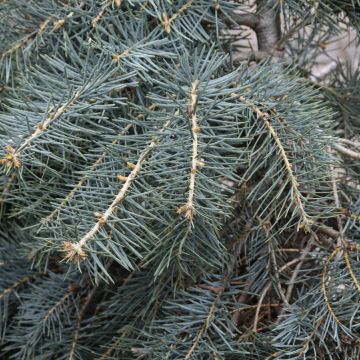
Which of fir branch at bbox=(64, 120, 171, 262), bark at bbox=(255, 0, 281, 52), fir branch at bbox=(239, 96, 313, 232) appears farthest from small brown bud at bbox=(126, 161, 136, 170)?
bark at bbox=(255, 0, 281, 52)

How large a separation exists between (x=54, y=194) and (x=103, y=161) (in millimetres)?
73

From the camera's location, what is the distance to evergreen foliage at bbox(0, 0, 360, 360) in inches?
22.4

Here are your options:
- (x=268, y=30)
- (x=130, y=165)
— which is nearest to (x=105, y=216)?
(x=130, y=165)

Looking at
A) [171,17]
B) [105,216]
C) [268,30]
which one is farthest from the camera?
[268,30]

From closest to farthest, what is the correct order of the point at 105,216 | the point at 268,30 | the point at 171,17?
the point at 105,216 < the point at 171,17 < the point at 268,30

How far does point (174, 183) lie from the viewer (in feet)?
1.78

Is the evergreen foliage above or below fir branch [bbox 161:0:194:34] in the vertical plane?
below

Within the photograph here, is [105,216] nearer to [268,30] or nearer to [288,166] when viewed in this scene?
[288,166]

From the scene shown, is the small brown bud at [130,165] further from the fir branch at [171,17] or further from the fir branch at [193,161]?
the fir branch at [171,17]

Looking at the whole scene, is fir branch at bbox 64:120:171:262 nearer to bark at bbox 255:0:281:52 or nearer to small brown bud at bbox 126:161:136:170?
small brown bud at bbox 126:161:136:170

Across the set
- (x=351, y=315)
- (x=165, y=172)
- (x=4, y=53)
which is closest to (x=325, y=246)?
(x=351, y=315)

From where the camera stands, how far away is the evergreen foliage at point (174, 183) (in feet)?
1.86

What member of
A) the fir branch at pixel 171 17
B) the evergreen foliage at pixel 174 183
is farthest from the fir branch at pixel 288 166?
the fir branch at pixel 171 17

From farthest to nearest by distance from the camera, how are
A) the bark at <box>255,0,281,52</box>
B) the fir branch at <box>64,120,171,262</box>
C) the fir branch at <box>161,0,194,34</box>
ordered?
1. the bark at <box>255,0,281,52</box>
2. the fir branch at <box>161,0,194,34</box>
3. the fir branch at <box>64,120,171,262</box>
